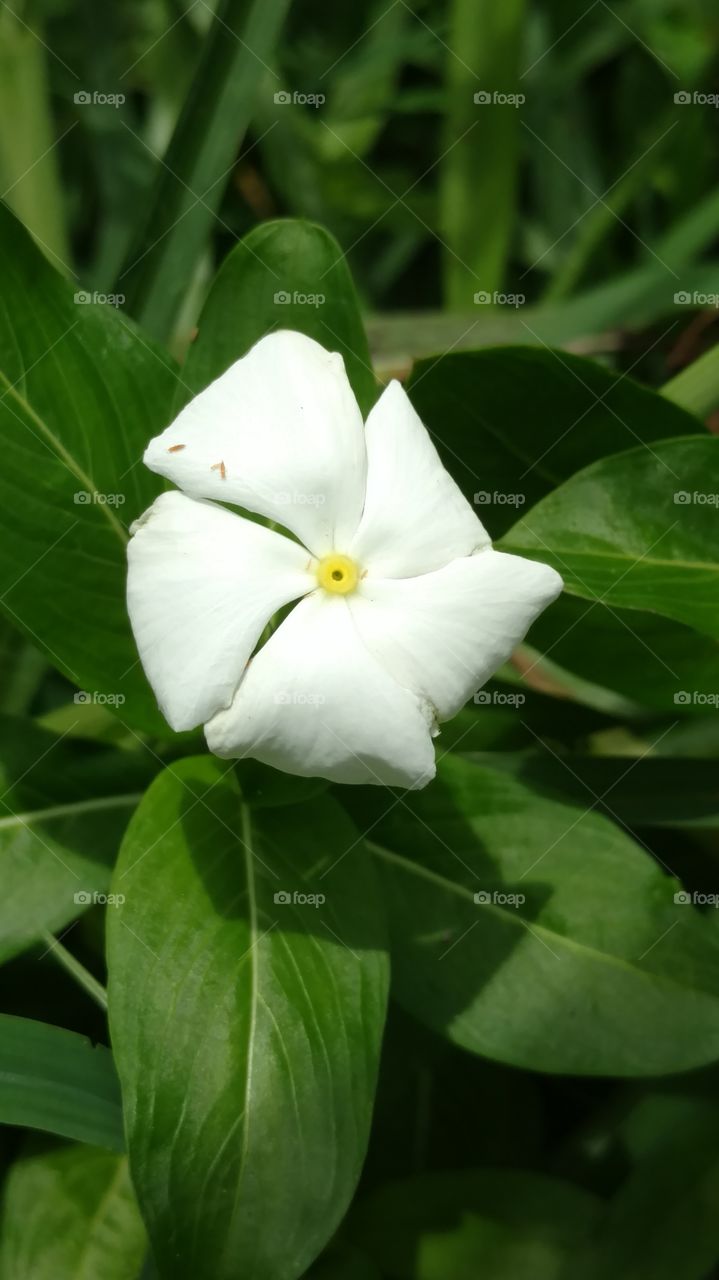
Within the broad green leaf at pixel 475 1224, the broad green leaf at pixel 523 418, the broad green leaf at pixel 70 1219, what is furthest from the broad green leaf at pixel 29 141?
the broad green leaf at pixel 475 1224

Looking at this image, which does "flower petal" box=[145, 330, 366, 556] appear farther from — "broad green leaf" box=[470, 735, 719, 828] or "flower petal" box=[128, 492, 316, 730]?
"broad green leaf" box=[470, 735, 719, 828]

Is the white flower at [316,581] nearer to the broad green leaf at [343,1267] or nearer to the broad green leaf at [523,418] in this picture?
the broad green leaf at [523,418]

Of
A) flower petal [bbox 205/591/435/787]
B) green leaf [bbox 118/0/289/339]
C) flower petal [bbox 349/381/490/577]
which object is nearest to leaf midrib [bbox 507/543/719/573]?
flower petal [bbox 349/381/490/577]

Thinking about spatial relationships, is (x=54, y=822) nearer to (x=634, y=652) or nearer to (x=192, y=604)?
(x=192, y=604)

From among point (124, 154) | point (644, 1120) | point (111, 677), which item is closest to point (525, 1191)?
point (644, 1120)

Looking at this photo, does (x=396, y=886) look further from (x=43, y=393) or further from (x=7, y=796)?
(x=43, y=393)
